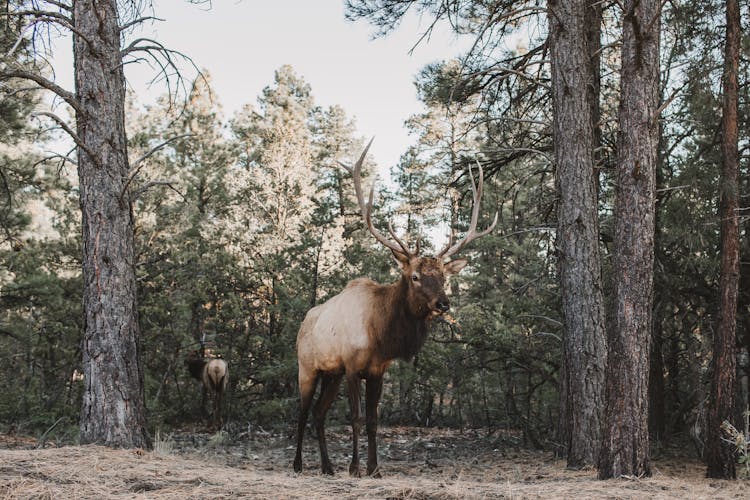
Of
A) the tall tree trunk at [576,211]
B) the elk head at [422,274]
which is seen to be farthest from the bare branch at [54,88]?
the tall tree trunk at [576,211]

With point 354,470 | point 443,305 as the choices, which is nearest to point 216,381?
point 354,470

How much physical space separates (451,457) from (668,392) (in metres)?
5.43

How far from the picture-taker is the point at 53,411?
35.2 feet

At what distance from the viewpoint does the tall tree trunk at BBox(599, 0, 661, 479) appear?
16.6ft

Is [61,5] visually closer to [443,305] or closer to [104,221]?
[104,221]

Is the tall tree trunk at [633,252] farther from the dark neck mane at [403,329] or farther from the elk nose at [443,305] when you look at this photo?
the dark neck mane at [403,329]

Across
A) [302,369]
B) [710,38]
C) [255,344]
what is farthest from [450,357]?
[710,38]

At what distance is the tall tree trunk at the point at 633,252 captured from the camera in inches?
Answer: 199

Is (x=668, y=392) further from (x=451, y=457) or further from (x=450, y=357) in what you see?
(x=451, y=457)

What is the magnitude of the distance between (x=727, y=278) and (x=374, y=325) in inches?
177

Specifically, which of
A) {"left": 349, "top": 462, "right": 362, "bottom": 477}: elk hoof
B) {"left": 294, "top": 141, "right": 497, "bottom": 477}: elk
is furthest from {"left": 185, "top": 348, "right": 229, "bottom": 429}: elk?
{"left": 349, "top": 462, "right": 362, "bottom": 477}: elk hoof

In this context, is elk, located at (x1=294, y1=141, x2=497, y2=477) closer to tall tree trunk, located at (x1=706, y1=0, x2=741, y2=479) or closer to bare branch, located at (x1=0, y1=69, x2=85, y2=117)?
bare branch, located at (x1=0, y1=69, x2=85, y2=117)

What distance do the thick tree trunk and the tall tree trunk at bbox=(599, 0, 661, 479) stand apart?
13.7 ft

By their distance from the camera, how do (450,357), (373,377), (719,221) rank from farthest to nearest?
(450,357) → (719,221) → (373,377)
